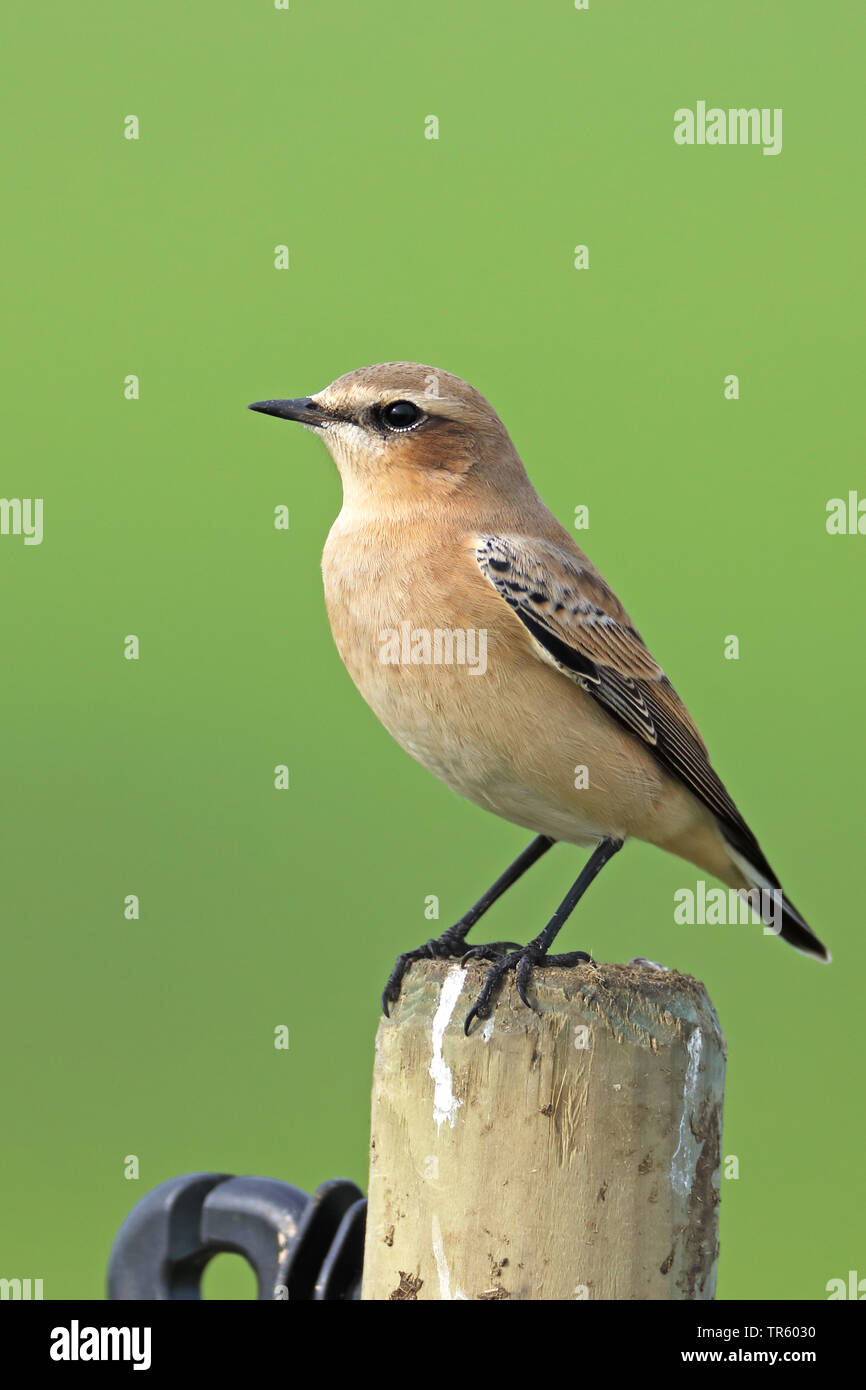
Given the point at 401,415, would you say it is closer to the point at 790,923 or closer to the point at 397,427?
the point at 397,427

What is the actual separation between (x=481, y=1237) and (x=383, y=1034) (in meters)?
0.66

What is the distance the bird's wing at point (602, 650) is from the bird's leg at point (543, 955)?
0.49 m

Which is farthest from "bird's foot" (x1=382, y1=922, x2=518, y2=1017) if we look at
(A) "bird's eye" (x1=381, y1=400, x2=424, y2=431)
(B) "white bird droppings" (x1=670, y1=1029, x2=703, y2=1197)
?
(A) "bird's eye" (x1=381, y1=400, x2=424, y2=431)

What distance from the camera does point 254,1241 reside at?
14.6 feet

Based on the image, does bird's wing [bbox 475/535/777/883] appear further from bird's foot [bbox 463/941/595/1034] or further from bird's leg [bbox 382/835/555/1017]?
bird's foot [bbox 463/941/595/1034]

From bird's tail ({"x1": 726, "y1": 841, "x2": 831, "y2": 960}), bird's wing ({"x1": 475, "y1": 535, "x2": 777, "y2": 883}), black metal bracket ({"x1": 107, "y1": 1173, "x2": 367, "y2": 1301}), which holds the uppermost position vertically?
bird's wing ({"x1": 475, "y1": 535, "x2": 777, "y2": 883})

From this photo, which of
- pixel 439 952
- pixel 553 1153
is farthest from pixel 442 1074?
pixel 439 952

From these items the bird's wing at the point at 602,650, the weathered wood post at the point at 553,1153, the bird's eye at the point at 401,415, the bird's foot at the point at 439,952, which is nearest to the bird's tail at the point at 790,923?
the bird's wing at the point at 602,650

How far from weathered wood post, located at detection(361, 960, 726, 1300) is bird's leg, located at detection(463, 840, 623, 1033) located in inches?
2.3

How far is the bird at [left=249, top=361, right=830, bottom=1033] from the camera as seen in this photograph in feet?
17.8

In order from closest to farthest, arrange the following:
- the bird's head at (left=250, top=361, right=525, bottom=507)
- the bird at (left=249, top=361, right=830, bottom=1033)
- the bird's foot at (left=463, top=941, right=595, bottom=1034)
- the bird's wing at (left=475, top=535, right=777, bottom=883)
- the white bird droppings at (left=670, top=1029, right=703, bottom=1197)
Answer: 1. the white bird droppings at (left=670, top=1029, right=703, bottom=1197)
2. the bird's foot at (left=463, top=941, right=595, bottom=1034)
3. the bird at (left=249, top=361, right=830, bottom=1033)
4. the bird's wing at (left=475, top=535, right=777, bottom=883)
5. the bird's head at (left=250, top=361, right=525, bottom=507)

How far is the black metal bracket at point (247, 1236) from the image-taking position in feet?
14.4

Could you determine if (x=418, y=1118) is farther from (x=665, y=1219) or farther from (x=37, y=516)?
(x=37, y=516)

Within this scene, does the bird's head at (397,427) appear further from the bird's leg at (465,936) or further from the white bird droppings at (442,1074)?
the white bird droppings at (442,1074)
